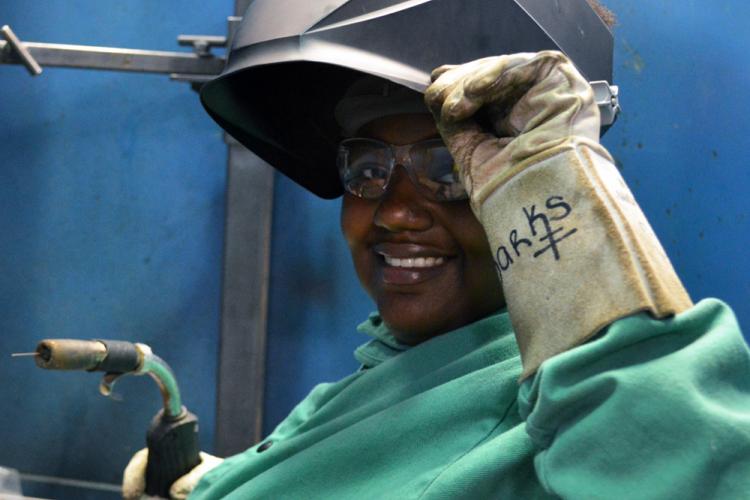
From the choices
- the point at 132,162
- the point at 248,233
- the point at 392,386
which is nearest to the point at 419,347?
the point at 392,386

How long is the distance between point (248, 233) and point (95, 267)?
369mm

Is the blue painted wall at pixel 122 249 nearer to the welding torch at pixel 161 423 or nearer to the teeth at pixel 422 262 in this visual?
the welding torch at pixel 161 423

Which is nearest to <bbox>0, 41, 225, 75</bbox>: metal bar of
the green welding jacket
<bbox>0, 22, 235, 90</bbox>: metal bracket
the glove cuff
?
<bbox>0, 22, 235, 90</bbox>: metal bracket

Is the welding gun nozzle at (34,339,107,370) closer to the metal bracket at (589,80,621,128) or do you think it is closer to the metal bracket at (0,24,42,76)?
the metal bracket at (0,24,42,76)

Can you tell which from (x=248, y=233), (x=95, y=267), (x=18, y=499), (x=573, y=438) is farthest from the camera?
(x=95, y=267)

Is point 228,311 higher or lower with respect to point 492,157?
lower

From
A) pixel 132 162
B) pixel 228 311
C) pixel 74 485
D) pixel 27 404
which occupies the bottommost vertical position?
pixel 74 485

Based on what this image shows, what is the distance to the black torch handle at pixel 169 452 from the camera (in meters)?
1.46

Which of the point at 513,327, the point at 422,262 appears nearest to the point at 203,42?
the point at 422,262

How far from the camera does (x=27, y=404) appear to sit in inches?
73.7

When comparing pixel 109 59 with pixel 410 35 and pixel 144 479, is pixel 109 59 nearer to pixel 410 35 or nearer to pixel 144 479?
pixel 144 479

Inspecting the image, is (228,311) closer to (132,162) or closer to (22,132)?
(132,162)

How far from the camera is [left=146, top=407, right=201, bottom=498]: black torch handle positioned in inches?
57.4

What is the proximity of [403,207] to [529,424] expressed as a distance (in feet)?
1.19
